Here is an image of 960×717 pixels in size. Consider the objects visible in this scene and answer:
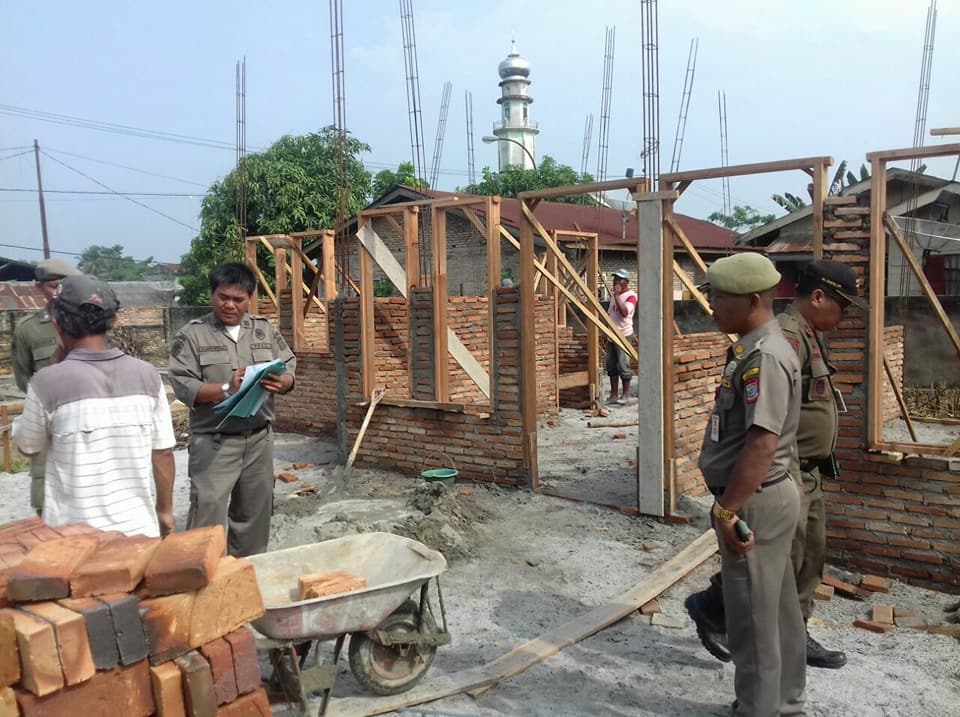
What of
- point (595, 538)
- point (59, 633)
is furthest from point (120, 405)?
point (595, 538)

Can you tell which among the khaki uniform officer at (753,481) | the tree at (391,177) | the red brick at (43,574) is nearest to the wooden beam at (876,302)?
the khaki uniform officer at (753,481)

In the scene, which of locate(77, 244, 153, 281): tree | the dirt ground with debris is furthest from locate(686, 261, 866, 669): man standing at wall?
locate(77, 244, 153, 281): tree

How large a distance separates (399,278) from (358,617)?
18.1 ft

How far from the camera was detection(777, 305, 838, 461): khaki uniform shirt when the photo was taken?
11.5 feet

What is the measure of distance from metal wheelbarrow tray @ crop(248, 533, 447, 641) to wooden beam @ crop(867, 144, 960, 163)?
351 centimetres

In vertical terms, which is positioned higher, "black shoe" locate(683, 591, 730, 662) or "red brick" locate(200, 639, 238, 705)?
"red brick" locate(200, 639, 238, 705)

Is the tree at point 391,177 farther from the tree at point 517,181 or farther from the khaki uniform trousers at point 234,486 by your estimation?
the khaki uniform trousers at point 234,486

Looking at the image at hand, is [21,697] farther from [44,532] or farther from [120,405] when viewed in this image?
[120,405]

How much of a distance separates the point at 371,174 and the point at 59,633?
21980 mm

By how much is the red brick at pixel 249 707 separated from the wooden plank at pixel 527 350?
4.49 m

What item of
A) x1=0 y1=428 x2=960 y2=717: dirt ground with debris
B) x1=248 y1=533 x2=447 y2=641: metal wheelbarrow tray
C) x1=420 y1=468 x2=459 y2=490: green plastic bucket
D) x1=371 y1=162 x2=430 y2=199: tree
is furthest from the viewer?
x1=371 y1=162 x2=430 y2=199: tree

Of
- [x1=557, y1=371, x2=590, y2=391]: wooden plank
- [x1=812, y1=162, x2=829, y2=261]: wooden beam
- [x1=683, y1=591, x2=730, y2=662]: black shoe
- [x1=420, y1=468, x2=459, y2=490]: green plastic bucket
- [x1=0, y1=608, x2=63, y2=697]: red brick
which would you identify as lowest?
[x1=683, y1=591, x2=730, y2=662]: black shoe

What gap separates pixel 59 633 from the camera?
219 cm

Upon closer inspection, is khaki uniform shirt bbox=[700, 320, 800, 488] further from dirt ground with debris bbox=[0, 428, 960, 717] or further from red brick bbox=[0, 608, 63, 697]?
red brick bbox=[0, 608, 63, 697]
